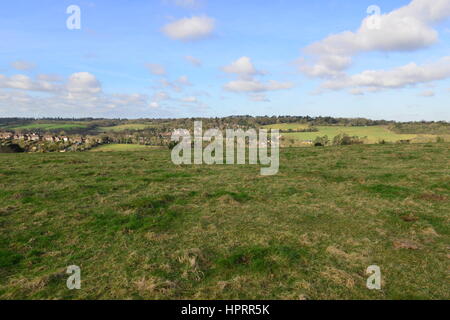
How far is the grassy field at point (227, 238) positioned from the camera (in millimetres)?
5586

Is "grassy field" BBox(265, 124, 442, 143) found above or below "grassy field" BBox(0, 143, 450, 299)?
above

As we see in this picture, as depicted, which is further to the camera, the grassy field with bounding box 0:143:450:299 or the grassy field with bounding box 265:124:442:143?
the grassy field with bounding box 265:124:442:143

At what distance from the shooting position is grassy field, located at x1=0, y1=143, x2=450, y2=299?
559 centimetres

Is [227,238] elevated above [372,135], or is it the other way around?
[372,135]

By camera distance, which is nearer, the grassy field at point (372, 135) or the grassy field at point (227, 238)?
the grassy field at point (227, 238)

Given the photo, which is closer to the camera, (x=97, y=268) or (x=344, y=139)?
(x=97, y=268)

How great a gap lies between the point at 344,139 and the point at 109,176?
37.2 m

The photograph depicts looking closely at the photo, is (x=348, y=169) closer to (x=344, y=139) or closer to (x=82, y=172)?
(x=82, y=172)

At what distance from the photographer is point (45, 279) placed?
5.72 metres

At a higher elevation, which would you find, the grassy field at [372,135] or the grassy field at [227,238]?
the grassy field at [372,135]

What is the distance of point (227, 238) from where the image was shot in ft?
26.2

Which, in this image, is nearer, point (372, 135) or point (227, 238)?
point (227, 238)
